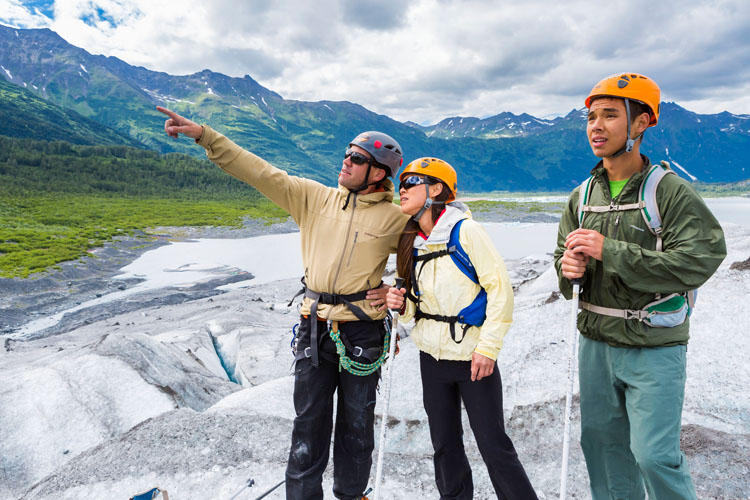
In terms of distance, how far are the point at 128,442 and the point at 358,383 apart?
399cm

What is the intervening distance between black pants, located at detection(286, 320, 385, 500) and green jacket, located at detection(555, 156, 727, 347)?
1993mm

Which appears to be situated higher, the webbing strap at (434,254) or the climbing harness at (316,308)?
the webbing strap at (434,254)

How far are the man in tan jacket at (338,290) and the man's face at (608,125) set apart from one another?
5.82 ft

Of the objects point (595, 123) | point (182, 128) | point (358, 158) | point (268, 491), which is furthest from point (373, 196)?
point (268, 491)

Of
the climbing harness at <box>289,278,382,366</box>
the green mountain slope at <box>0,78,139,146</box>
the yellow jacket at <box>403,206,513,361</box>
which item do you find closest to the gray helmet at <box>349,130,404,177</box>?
the yellow jacket at <box>403,206,513,361</box>

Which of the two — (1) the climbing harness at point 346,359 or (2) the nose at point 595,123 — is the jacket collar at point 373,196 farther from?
(2) the nose at point 595,123

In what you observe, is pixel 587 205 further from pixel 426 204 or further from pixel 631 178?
pixel 426 204

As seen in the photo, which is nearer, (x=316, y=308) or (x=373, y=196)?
(x=316, y=308)

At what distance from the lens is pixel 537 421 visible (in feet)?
19.9

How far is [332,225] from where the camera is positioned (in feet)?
13.2

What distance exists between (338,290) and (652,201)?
8.47 feet

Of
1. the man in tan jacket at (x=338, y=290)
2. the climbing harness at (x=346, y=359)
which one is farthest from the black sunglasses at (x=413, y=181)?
the climbing harness at (x=346, y=359)

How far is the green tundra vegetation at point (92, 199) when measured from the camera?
4216 cm

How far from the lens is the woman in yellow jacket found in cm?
339
